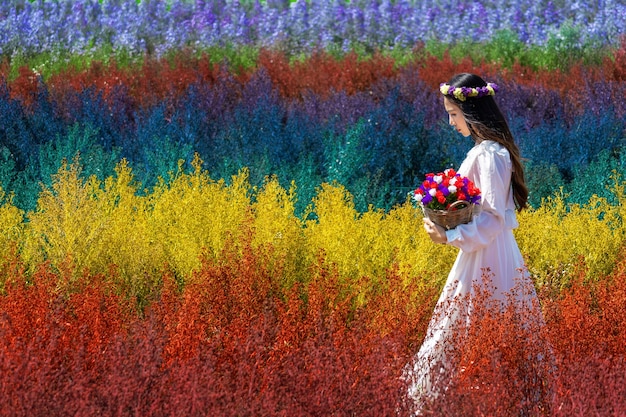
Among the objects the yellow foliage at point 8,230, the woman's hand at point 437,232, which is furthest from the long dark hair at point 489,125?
the yellow foliage at point 8,230

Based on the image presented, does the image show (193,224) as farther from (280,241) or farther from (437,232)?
(437,232)

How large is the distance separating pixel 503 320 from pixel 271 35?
932cm

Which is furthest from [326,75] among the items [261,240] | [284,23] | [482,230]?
[482,230]

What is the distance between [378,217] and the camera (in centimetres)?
471

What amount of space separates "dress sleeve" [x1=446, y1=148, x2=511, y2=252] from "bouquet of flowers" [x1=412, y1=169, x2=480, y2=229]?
38 millimetres

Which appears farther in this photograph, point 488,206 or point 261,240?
point 261,240

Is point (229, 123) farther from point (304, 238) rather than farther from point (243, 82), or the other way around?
point (304, 238)

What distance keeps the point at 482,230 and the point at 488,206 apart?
3.3 inches

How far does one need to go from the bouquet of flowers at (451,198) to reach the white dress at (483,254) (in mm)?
42

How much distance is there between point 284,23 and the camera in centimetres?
1263

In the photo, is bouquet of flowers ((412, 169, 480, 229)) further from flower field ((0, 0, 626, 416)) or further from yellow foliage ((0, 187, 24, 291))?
yellow foliage ((0, 187, 24, 291))

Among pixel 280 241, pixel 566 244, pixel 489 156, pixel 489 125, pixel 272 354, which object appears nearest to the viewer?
pixel 272 354

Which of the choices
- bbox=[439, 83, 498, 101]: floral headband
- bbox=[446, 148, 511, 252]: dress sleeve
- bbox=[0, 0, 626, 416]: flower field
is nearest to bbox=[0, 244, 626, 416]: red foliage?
bbox=[0, 0, 626, 416]: flower field

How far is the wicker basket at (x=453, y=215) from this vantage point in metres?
3.46
